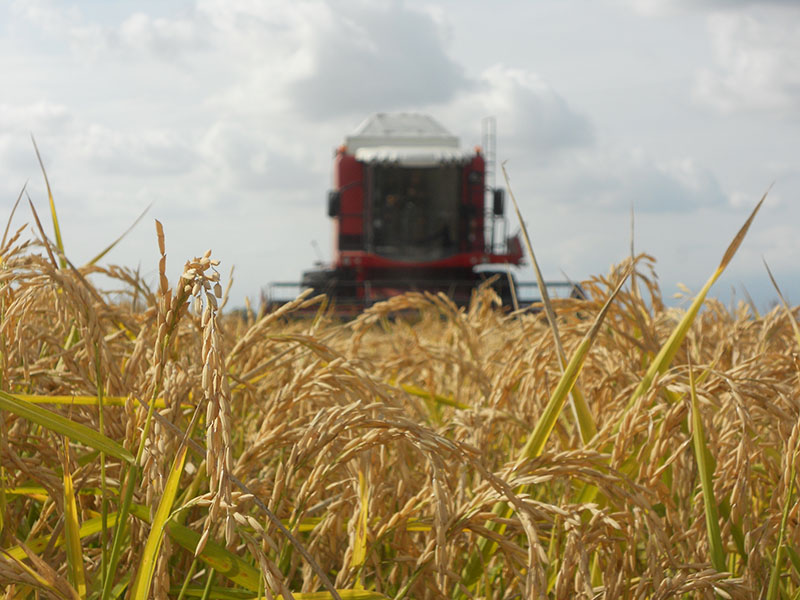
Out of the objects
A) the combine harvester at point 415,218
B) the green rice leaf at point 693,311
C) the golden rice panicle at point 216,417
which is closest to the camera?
the golden rice panicle at point 216,417

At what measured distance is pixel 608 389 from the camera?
69.4 inches

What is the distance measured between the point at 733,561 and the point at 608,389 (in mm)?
561

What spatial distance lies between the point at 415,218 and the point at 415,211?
0.13 m

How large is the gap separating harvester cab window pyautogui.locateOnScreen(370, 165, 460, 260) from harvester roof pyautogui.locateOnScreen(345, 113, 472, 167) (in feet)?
0.68

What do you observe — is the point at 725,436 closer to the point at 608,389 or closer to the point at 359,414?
the point at 608,389

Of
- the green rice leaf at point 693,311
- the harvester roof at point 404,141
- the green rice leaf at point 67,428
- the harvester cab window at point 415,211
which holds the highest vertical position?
the harvester roof at point 404,141

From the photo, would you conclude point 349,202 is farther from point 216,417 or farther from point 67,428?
point 216,417

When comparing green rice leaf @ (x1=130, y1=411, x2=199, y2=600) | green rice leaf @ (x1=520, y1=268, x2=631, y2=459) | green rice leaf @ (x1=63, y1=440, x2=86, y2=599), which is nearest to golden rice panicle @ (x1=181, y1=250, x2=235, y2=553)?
green rice leaf @ (x1=130, y1=411, x2=199, y2=600)

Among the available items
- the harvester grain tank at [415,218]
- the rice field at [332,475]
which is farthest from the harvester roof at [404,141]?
the rice field at [332,475]

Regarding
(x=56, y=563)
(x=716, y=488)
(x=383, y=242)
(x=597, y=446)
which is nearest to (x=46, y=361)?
(x=56, y=563)

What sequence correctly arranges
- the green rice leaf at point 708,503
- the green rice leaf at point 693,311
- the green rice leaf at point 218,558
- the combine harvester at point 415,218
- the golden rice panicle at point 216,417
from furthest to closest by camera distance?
1. the combine harvester at point 415,218
2. the green rice leaf at point 693,311
3. the green rice leaf at point 708,503
4. the green rice leaf at point 218,558
5. the golden rice panicle at point 216,417

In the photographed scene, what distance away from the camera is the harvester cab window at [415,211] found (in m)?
13.9

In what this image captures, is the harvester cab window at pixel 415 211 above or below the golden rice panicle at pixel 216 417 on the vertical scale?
above

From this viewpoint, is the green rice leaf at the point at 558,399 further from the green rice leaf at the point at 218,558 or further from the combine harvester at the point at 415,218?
the combine harvester at the point at 415,218
